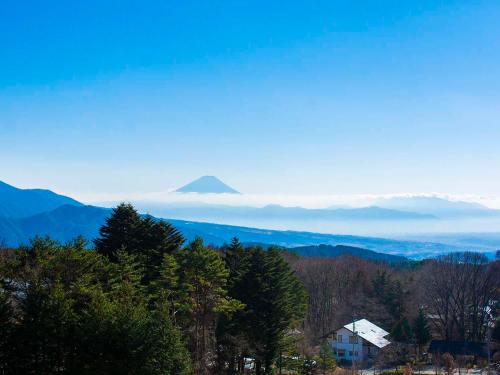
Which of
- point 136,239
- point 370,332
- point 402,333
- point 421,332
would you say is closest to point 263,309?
point 136,239

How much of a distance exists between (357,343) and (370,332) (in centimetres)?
213

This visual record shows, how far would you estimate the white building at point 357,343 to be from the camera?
37781mm

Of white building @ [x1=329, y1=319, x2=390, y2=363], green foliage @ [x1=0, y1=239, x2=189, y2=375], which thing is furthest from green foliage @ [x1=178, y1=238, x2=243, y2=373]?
white building @ [x1=329, y1=319, x2=390, y2=363]

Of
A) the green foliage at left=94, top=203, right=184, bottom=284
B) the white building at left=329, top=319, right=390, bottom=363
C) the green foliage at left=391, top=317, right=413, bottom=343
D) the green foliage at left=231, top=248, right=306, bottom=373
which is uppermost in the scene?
the green foliage at left=94, top=203, right=184, bottom=284

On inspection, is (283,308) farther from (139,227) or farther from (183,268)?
(139,227)

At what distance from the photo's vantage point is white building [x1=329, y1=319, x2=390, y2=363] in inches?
1487

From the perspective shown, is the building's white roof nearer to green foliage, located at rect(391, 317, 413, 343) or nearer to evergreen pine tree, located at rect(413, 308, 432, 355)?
green foliage, located at rect(391, 317, 413, 343)

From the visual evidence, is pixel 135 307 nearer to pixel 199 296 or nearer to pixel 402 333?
pixel 199 296

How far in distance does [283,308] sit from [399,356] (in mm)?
15880

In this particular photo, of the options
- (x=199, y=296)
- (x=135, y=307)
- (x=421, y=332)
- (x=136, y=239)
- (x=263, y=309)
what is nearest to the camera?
(x=135, y=307)

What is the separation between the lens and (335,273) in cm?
5334

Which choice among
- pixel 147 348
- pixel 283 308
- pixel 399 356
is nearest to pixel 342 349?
pixel 399 356

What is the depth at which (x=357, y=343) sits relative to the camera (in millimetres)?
38062

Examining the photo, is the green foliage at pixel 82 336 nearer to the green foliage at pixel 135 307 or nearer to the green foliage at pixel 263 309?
the green foliage at pixel 135 307
